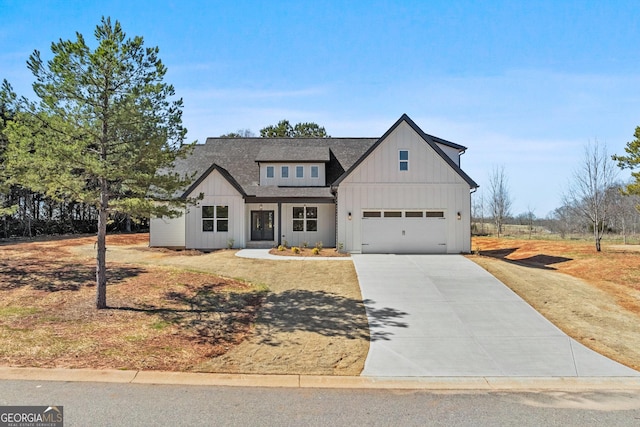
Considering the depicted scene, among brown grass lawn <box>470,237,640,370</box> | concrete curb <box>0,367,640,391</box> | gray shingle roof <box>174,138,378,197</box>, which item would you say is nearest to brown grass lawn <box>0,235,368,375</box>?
concrete curb <box>0,367,640,391</box>

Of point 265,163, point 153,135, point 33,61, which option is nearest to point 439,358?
point 153,135

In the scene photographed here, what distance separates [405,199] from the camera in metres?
19.9

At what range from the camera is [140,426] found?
4.95 metres

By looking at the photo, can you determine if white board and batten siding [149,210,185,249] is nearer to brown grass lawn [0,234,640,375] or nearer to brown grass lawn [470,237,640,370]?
brown grass lawn [0,234,640,375]

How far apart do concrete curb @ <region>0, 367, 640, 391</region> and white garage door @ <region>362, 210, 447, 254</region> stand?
1257 centimetres

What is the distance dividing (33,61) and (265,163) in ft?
48.5

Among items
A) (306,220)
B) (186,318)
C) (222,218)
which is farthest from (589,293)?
(222,218)

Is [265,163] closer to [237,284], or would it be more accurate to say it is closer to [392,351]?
[237,284]

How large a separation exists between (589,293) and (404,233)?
8.27 m

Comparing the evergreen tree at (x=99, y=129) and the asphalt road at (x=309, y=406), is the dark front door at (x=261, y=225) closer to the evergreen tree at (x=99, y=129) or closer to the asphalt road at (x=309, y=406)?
the evergreen tree at (x=99, y=129)

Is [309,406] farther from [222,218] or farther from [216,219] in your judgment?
[216,219]

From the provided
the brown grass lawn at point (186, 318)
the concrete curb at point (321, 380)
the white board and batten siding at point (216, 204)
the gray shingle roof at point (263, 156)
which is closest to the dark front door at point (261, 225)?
the gray shingle roof at point (263, 156)

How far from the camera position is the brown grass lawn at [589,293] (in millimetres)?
9430

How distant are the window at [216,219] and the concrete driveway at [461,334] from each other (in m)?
9.43
